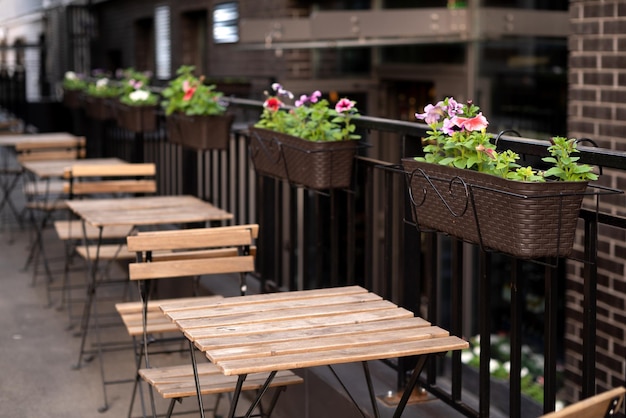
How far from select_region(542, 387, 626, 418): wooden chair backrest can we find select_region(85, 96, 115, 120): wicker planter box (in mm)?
6421

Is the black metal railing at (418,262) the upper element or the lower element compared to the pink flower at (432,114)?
lower

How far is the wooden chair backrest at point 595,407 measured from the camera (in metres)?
1.90

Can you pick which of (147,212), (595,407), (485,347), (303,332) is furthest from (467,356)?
(595,407)

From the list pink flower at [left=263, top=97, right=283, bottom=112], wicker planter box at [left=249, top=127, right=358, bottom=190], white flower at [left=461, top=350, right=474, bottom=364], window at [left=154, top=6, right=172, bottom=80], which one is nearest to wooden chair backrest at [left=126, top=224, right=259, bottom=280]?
wicker planter box at [left=249, top=127, right=358, bottom=190]

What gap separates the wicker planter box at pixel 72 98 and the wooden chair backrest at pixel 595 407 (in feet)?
27.3

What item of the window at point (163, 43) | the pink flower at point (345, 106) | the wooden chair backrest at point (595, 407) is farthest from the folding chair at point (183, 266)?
the window at point (163, 43)

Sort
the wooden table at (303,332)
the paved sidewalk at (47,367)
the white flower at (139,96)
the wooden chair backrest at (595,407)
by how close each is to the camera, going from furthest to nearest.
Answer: the white flower at (139,96) → the paved sidewalk at (47,367) → the wooden table at (303,332) → the wooden chair backrest at (595,407)

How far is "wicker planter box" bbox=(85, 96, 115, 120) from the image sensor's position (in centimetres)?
832

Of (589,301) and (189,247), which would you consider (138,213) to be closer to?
(189,247)

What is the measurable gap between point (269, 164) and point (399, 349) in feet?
6.36

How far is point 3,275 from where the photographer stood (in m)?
6.97

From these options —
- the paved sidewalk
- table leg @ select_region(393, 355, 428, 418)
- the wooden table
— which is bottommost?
the paved sidewalk

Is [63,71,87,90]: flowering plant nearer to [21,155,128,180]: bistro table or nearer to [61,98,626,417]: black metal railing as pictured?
[21,155,128,180]: bistro table

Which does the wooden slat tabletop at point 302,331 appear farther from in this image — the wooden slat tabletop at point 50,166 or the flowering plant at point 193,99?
the wooden slat tabletop at point 50,166
